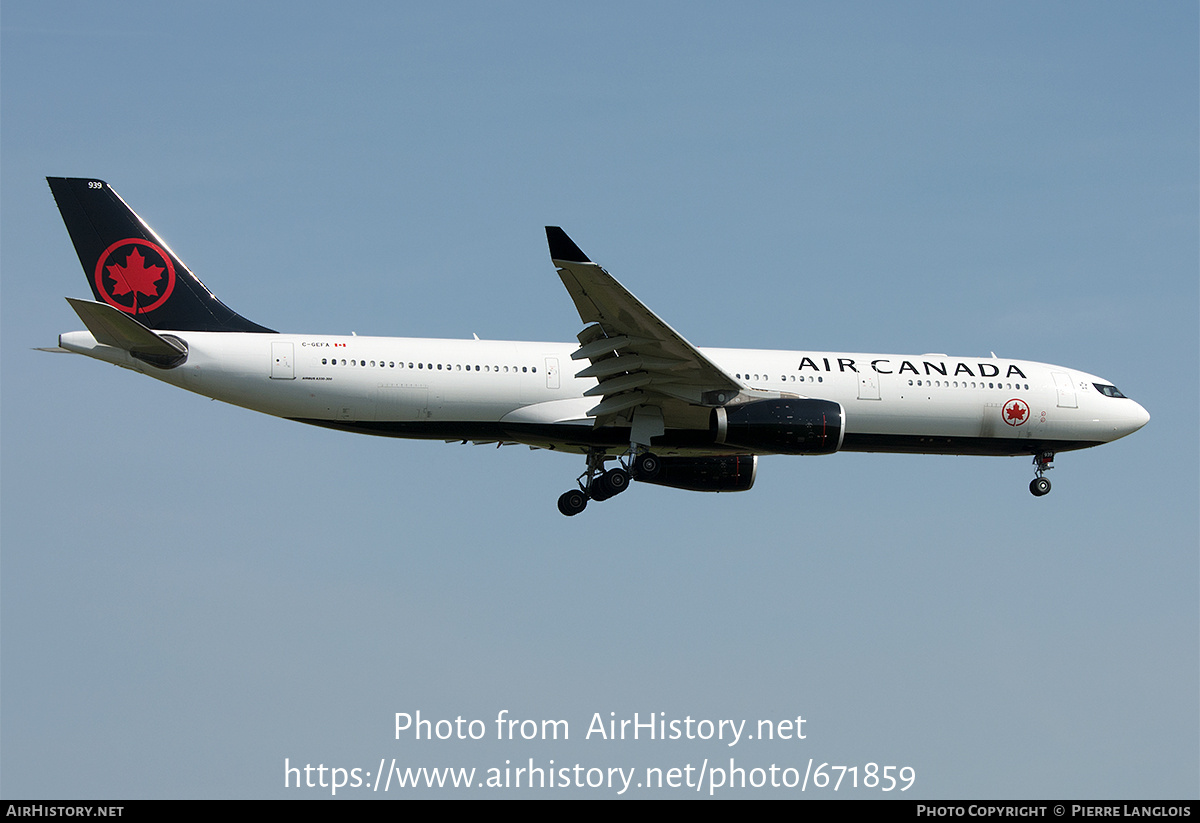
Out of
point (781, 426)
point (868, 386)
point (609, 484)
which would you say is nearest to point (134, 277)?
point (609, 484)

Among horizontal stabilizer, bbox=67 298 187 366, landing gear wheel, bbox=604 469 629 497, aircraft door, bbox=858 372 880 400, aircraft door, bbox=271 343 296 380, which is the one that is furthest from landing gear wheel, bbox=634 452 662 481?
horizontal stabilizer, bbox=67 298 187 366

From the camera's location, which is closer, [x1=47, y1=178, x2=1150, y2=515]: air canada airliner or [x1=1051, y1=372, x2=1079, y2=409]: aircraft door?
[x1=47, y1=178, x2=1150, y2=515]: air canada airliner

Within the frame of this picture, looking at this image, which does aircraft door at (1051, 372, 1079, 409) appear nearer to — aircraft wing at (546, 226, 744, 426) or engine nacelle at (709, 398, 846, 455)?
engine nacelle at (709, 398, 846, 455)

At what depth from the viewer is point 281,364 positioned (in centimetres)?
3145

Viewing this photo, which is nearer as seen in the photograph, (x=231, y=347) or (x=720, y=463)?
(x=231, y=347)

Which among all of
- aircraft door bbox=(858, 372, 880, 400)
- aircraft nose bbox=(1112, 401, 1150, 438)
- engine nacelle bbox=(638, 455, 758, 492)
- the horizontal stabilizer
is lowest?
the horizontal stabilizer

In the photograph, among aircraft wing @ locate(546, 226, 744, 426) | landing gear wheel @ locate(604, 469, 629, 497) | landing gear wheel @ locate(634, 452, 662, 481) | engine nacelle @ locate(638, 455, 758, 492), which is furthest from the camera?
engine nacelle @ locate(638, 455, 758, 492)

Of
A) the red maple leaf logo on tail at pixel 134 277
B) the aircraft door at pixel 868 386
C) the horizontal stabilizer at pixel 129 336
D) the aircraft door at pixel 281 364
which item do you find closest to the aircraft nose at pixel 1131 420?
the aircraft door at pixel 868 386

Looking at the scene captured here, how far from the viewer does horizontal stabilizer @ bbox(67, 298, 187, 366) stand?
29.4 m

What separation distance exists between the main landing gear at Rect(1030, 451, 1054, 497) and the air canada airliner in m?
2.36

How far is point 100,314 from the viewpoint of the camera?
29594 mm
